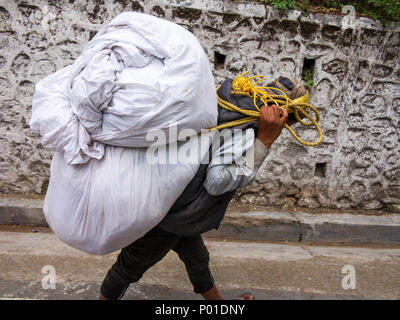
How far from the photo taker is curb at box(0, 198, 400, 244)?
10.6ft

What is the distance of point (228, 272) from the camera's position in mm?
2664

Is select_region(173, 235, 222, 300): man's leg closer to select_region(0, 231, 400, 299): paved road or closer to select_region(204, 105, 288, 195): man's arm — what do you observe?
→ select_region(0, 231, 400, 299): paved road

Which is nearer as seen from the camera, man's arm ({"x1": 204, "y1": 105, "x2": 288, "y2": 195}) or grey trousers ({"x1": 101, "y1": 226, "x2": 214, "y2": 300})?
man's arm ({"x1": 204, "y1": 105, "x2": 288, "y2": 195})

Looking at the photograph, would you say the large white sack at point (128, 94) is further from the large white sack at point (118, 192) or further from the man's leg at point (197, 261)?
the man's leg at point (197, 261)

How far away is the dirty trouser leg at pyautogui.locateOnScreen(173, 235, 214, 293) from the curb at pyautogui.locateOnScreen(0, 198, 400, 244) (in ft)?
3.85

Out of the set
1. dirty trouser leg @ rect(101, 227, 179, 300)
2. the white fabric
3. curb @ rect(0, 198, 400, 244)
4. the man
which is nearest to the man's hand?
the man

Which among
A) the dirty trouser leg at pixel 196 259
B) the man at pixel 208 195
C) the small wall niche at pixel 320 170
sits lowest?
the small wall niche at pixel 320 170

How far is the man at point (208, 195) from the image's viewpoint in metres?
1.51

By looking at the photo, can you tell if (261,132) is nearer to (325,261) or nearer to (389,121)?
(325,261)

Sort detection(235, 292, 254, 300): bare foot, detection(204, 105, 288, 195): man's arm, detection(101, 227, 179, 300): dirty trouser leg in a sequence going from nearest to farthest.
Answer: detection(204, 105, 288, 195): man's arm
detection(101, 227, 179, 300): dirty trouser leg
detection(235, 292, 254, 300): bare foot

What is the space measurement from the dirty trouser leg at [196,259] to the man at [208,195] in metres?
0.11

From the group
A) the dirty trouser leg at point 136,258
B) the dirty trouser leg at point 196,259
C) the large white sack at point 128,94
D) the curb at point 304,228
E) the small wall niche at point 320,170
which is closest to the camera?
the large white sack at point 128,94

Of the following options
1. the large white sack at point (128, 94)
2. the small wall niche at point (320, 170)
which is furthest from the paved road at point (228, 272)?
the large white sack at point (128, 94)
